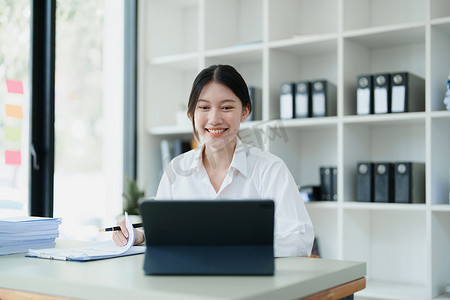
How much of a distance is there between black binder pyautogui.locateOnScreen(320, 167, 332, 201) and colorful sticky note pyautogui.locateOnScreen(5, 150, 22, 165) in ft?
5.90

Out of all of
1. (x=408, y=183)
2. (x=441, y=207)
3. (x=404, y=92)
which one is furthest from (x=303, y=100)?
(x=441, y=207)

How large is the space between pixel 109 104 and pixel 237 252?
292cm

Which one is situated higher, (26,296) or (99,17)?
(99,17)

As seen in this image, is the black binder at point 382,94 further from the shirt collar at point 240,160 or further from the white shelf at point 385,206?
the shirt collar at point 240,160

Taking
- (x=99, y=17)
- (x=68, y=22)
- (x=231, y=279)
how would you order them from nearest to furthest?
1. (x=231, y=279)
2. (x=68, y=22)
3. (x=99, y=17)

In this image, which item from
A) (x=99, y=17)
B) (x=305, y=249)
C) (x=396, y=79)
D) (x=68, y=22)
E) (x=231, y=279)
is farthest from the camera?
(x=99, y=17)

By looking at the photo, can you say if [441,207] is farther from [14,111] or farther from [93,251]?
[14,111]

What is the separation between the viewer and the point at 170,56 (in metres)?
3.91

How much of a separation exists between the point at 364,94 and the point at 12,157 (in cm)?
206

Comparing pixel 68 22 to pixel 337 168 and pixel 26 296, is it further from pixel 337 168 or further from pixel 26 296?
pixel 26 296

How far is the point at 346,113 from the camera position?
314cm

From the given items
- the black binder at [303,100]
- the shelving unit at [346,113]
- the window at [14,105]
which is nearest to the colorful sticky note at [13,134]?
the window at [14,105]

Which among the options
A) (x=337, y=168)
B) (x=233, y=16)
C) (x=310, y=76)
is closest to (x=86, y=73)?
(x=233, y=16)

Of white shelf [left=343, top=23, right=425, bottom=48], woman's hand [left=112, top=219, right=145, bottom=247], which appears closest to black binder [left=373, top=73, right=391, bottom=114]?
white shelf [left=343, top=23, right=425, bottom=48]
